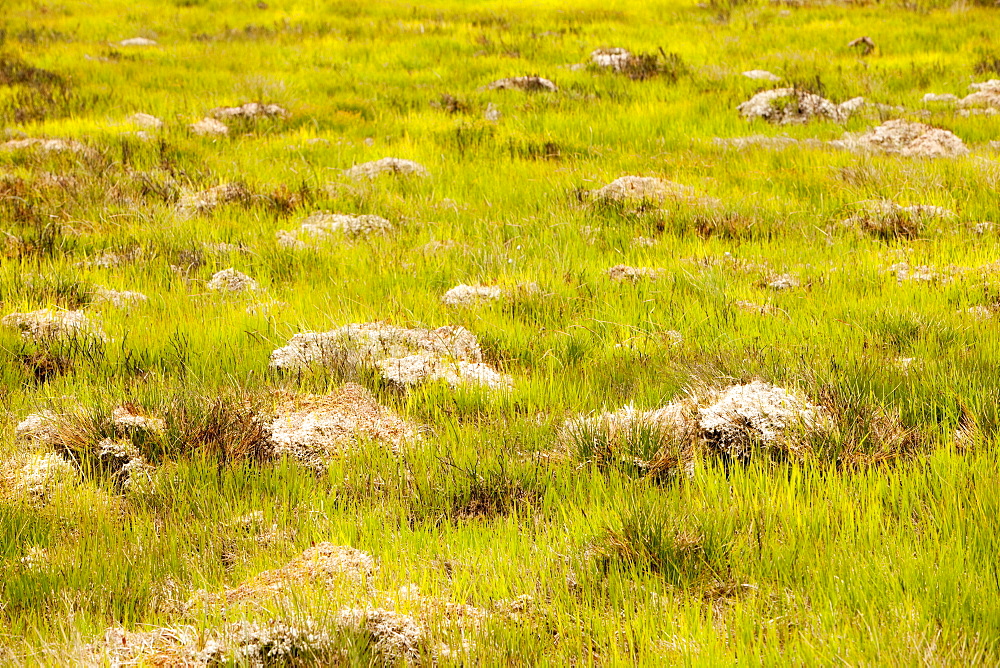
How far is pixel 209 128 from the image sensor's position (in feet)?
28.1

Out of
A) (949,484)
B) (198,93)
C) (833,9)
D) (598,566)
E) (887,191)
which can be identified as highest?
(833,9)

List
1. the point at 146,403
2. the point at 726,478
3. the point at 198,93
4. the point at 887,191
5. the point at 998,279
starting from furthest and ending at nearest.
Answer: the point at 198,93 → the point at 887,191 → the point at 998,279 → the point at 146,403 → the point at 726,478

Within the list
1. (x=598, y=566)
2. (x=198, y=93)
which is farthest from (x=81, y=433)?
(x=198, y=93)

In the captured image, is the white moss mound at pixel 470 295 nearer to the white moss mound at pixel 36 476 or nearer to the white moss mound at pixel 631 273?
the white moss mound at pixel 631 273

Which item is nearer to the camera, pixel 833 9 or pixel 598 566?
pixel 598 566

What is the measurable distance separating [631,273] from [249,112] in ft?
18.9

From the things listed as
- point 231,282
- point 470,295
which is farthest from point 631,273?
point 231,282

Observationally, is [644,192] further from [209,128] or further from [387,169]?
[209,128]

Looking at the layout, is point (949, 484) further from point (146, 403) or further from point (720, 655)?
point (146, 403)

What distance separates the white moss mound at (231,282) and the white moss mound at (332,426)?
5.37ft

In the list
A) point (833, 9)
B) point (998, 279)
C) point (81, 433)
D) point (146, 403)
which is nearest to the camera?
point (81, 433)

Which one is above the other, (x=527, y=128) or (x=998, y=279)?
(x=527, y=128)

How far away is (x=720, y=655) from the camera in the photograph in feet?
6.66

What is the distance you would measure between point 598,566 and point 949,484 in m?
1.20
